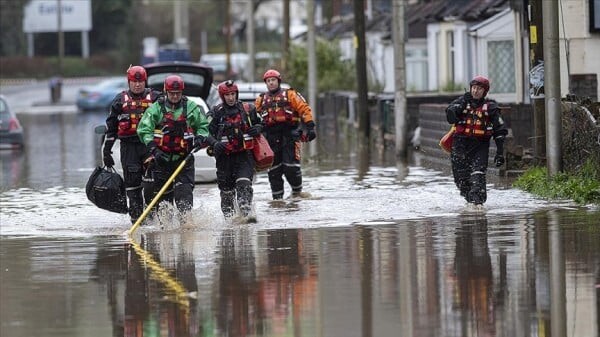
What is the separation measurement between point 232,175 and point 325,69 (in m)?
29.7

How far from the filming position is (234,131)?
52.3 ft

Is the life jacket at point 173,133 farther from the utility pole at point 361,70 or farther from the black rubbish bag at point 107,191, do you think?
the utility pole at point 361,70

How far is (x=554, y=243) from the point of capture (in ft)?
42.3

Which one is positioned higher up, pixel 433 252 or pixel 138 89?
pixel 138 89

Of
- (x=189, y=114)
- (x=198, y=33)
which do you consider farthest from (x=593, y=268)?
(x=198, y=33)

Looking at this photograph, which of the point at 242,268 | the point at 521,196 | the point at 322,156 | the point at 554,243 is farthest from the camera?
the point at 322,156

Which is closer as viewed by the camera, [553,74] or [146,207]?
[146,207]

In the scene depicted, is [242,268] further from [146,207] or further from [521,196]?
[521,196]

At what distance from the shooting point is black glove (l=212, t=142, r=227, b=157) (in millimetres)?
15789

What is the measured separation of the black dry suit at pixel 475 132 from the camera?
1620 centimetres

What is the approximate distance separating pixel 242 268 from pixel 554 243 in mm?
2814

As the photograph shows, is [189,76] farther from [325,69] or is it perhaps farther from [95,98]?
[95,98]

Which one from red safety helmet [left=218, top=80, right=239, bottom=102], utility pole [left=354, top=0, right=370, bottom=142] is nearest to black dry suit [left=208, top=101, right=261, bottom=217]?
red safety helmet [left=218, top=80, right=239, bottom=102]

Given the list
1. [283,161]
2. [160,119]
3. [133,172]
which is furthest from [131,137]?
[283,161]
